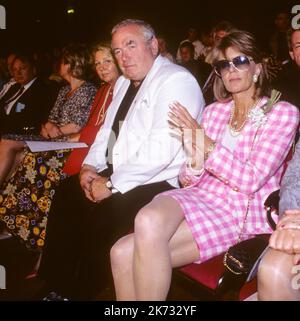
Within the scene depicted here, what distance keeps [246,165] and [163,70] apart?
0.88 meters

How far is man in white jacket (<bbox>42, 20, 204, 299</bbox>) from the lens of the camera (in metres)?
2.30

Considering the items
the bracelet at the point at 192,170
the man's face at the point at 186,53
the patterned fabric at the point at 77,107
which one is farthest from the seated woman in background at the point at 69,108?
the man's face at the point at 186,53

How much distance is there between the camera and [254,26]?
597cm

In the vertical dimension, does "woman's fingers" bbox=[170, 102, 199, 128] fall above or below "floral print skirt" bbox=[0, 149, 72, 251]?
above

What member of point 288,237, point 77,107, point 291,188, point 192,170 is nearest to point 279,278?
point 288,237

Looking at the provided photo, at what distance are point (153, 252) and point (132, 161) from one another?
73 cm

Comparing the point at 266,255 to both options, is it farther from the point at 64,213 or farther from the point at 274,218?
the point at 64,213

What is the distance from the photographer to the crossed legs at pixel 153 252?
1.79 metres

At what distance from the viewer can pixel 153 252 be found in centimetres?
179

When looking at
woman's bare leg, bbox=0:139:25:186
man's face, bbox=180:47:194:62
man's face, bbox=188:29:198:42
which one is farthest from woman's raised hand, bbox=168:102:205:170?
man's face, bbox=188:29:198:42

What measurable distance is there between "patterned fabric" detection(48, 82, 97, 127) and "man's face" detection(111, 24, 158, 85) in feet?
3.54

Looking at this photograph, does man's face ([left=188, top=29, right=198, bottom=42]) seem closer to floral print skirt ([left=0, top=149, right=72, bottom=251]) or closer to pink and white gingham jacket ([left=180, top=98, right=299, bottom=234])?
floral print skirt ([left=0, top=149, right=72, bottom=251])

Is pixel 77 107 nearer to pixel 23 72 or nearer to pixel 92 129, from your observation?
pixel 92 129

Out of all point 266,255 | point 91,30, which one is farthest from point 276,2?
point 91,30
